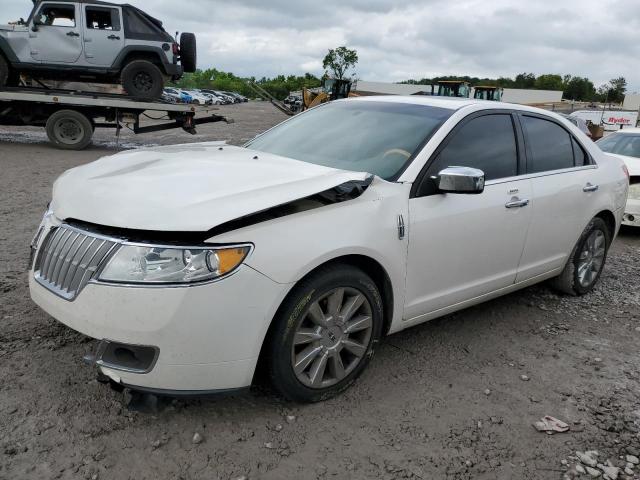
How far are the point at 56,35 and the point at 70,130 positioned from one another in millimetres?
2171

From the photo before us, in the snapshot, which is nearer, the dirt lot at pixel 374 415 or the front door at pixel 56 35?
the dirt lot at pixel 374 415

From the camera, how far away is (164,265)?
7.63ft

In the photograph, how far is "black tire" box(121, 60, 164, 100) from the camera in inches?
513

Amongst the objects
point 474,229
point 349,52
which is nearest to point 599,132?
point 474,229

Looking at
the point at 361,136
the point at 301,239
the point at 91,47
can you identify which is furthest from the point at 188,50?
the point at 301,239

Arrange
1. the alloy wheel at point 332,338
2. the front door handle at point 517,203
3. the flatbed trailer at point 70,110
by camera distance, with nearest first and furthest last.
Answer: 1. the alloy wheel at point 332,338
2. the front door handle at point 517,203
3. the flatbed trailer at point 70,110

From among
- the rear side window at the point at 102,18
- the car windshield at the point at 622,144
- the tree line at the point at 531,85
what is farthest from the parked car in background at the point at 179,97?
the tree line at the point at 531,85

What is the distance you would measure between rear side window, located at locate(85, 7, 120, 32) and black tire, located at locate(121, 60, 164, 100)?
35.7 inches

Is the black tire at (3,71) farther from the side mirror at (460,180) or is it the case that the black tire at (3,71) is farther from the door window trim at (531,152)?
the side mirror at (460,180)

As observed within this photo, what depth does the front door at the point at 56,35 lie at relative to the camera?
12.3 metres

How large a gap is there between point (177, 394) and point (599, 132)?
2519cm

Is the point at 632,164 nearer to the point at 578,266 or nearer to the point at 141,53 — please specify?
the point at 578,266

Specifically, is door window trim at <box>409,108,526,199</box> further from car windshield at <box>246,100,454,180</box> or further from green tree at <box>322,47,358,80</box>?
green tree at <box>322,47,358,80</box>

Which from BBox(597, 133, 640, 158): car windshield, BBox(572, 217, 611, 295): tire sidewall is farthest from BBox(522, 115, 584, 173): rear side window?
BBox(597, 133, 640, 158): car windshield
